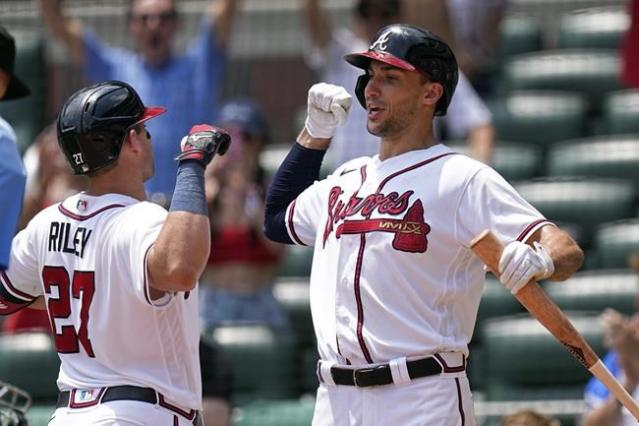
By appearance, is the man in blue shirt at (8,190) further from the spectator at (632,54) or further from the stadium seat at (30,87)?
the stadium seat at (30,87)

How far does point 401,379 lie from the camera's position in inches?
177

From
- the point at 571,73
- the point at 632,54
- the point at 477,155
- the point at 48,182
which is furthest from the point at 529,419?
the point at 571,73

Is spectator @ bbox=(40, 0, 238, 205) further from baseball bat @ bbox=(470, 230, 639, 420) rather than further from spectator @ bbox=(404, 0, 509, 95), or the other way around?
baseball bat @ bbox=(470, 230, 639, 420)

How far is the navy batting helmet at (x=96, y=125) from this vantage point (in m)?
4.44

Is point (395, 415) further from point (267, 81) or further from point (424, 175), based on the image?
point (267, 81)

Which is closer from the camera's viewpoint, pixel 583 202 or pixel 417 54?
pixel 417 54

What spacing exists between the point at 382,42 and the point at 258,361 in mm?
3057

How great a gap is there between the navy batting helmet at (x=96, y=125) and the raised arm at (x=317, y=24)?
3665mm

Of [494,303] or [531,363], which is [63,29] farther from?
[531,363]

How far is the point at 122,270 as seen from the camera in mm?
4309

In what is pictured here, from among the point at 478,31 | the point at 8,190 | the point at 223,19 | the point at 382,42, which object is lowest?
the point at 478,31

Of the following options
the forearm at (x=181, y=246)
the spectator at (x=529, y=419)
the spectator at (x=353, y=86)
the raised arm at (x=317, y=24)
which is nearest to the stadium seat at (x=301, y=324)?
the spectator at (x=353, y=86)

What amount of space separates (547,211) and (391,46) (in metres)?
3.71

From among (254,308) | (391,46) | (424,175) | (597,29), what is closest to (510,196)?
(424,175)
